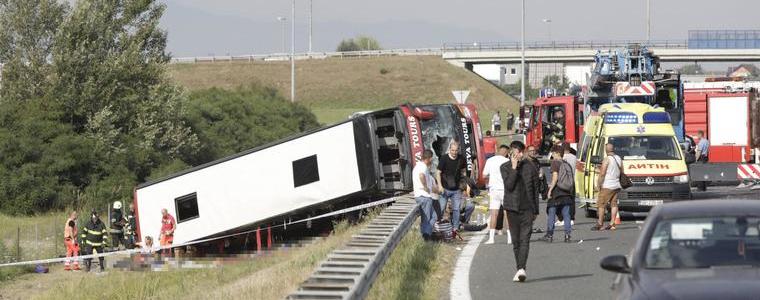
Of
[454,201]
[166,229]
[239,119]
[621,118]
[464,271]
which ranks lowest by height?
[464,271]

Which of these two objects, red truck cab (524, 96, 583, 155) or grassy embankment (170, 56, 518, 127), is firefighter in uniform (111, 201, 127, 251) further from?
grassy embankment (170, 56, 518, 127)

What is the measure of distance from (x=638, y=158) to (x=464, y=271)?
369 inches

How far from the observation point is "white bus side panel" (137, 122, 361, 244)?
83.8ft

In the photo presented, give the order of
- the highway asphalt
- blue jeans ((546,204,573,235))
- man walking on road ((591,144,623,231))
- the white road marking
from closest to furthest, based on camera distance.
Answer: the white road marking
the highway asphalt
blue jeans ((546,204,573,235))
man walking on road ((591,144,623,231))

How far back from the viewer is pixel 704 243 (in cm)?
899

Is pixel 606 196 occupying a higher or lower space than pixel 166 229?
higher

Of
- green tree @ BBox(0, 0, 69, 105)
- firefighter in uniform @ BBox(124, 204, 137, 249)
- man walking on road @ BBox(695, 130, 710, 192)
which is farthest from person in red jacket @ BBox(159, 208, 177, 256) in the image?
green tree @ BBox(0, 0, 69, 105)

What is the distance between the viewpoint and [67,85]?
4675cm

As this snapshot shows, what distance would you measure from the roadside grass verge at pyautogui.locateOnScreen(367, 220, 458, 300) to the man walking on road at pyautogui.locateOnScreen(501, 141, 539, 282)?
0.88 metres

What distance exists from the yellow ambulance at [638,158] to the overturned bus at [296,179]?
2.56m

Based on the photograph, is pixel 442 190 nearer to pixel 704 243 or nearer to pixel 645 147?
pixel 645 147

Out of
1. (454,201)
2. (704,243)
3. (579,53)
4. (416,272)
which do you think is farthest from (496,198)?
(579,53)

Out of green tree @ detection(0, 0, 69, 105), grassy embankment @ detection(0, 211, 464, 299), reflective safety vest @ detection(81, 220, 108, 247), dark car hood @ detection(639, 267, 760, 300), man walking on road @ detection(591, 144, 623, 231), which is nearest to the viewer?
dark car hood @ detection(639, 267, 760, 300)

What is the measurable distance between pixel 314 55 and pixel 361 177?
104919 millimetres
